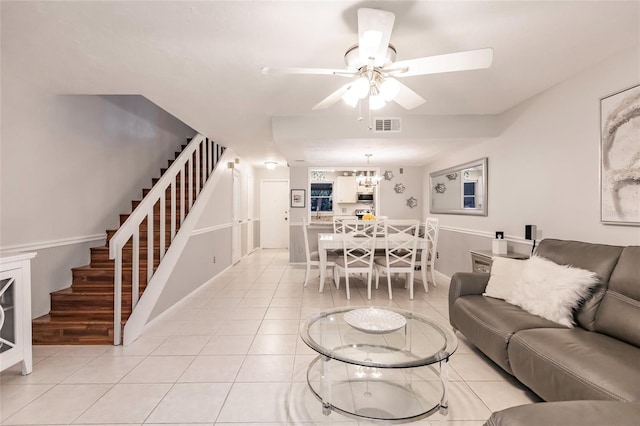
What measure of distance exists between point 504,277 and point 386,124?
2122mm

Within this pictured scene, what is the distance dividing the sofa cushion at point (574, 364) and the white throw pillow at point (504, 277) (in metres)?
0.56

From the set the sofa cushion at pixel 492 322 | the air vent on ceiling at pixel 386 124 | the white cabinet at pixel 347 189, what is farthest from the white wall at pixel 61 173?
the white cabinet at pixel 347 189

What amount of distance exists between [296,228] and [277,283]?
180cm

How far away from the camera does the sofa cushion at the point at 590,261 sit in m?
1.89

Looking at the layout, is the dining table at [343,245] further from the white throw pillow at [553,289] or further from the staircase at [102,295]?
the staircase at [102,295]

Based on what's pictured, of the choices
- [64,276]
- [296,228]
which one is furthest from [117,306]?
[296,228]

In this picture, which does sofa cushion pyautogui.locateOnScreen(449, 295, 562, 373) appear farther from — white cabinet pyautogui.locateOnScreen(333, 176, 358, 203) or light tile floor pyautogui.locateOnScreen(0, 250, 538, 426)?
white cabinet pyautogui.locateOnScreen(333, 176, 358, 203)

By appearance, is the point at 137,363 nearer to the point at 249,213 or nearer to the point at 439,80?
the point at 439,80

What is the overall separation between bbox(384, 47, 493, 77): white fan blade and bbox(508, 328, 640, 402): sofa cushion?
1.58 metres

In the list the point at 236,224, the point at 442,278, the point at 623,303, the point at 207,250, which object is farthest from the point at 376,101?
the point at 236,224

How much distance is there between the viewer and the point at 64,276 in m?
3.04

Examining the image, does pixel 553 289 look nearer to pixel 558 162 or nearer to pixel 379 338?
pixel 379 338

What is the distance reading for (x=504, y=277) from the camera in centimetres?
246

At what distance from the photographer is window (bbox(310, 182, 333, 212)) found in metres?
8.53
